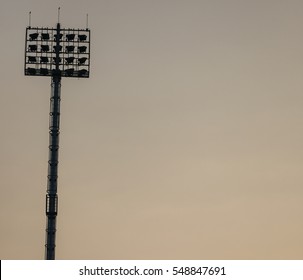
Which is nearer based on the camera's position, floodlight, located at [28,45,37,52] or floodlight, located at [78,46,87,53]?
floodlight, located at [28,45,37,52]

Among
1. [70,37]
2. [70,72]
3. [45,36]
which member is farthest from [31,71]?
[70,37]

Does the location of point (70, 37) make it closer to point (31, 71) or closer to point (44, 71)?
point (44, 71)

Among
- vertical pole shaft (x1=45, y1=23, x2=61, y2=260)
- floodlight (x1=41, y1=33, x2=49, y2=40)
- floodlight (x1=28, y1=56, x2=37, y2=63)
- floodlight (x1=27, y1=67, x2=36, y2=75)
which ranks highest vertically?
floodlight (x1=41, y1=33, x2=49, y2=40)

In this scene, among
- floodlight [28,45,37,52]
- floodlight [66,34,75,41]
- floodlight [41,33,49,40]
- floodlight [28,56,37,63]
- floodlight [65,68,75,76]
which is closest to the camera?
floodlight [28,45,37,52]

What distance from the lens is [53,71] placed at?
10931 cm

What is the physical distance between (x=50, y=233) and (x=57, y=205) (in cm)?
312

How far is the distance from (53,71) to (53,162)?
34.5ft

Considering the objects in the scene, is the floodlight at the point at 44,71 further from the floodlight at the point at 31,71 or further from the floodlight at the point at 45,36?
the floodlight at the point at 45,36

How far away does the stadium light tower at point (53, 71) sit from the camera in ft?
343

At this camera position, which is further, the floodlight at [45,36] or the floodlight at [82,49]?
the floodlight at [45,36]

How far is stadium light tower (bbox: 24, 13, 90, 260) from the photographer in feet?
343

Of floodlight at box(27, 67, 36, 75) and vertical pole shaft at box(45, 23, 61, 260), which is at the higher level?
floodlight at box(27, 67, 36, 75)

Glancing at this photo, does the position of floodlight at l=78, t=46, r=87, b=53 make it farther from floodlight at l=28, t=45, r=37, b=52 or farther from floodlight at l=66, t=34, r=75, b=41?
floodlight at l=28, t=45, r=37, b=52
